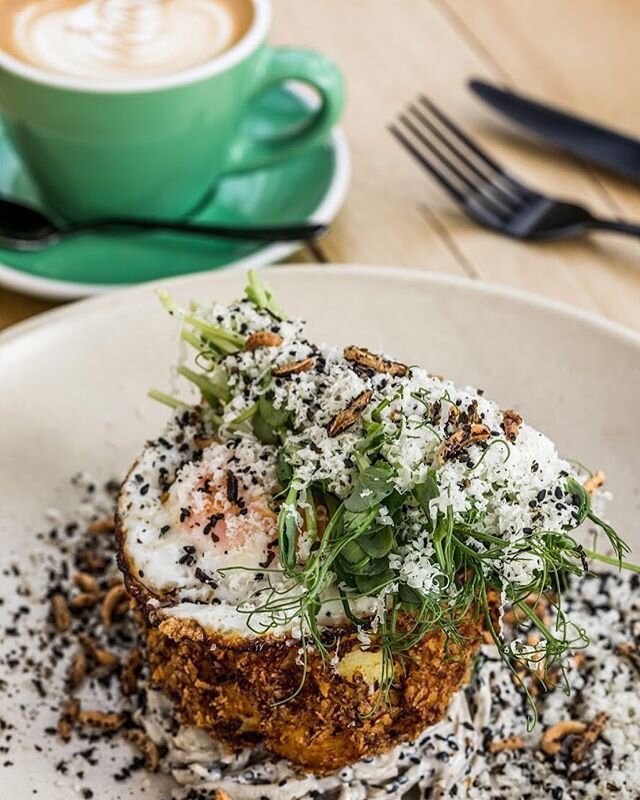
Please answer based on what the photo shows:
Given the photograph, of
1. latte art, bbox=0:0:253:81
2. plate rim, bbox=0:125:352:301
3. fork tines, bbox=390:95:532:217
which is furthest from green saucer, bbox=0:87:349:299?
latte art, bbox=0:0:253:81

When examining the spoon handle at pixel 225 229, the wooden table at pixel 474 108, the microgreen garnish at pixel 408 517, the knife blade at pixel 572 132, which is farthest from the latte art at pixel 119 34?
the microgreen garnish at pixel 408 517

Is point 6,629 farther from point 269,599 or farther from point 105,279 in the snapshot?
point 105,279

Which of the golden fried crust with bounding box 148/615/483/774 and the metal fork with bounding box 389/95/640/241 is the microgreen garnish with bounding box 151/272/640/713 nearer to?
the golden fried crust with bounding box 148/615/483/774

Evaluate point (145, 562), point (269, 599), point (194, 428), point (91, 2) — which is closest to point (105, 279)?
point (91, 2)

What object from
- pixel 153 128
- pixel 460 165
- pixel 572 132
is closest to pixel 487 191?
pixel 460 165

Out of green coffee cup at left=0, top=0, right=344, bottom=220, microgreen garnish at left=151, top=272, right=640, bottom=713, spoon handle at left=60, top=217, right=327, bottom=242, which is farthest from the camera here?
spoon handle at left=60, top=217, right=327, bottom=242

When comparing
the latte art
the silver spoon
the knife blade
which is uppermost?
the knife blade

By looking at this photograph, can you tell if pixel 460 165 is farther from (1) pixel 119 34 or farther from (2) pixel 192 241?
(1) pixel 119 34
